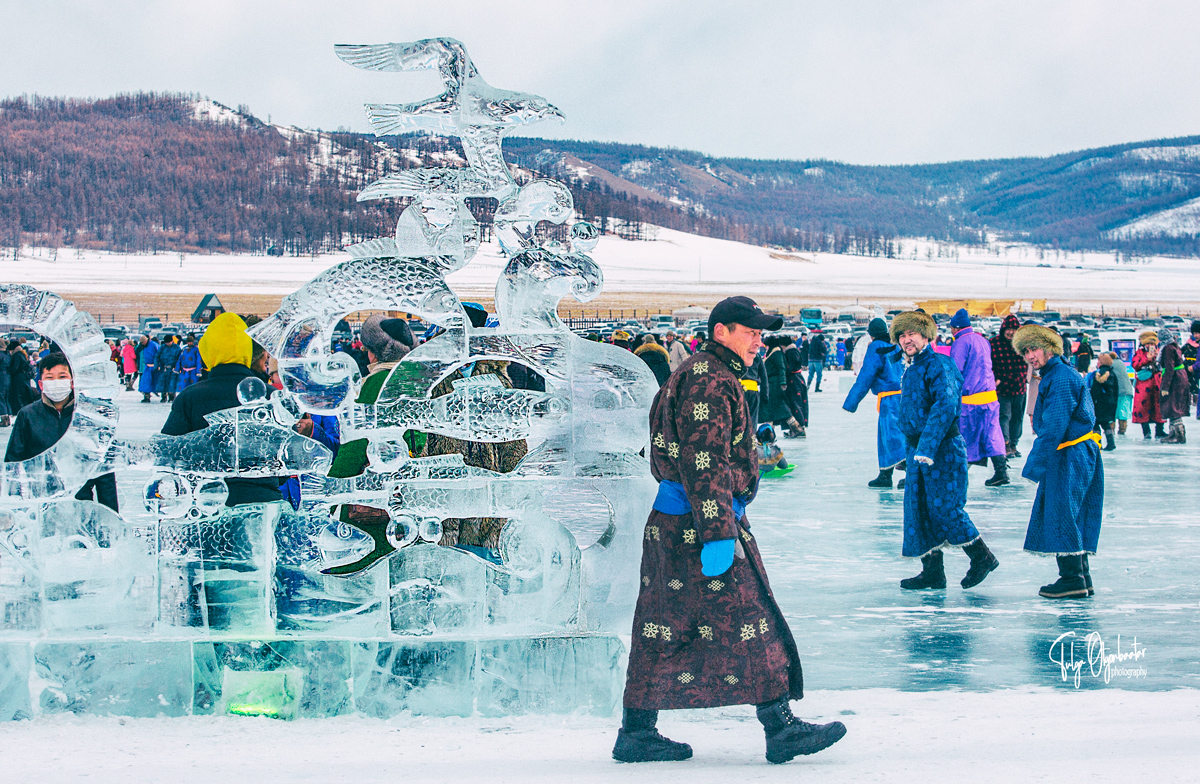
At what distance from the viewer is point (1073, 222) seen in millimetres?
184250

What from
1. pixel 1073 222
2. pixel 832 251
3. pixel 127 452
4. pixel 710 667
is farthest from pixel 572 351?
pixel 1073 222

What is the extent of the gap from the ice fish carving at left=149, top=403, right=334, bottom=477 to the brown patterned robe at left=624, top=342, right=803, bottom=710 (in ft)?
4.04

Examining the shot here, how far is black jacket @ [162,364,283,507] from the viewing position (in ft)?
12.6

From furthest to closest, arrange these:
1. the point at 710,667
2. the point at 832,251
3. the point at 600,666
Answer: the point at 832,251 < the point at 600,666 < the point at 710,667

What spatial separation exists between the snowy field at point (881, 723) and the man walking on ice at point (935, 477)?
0.17 m

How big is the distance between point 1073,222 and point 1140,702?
19832 cm

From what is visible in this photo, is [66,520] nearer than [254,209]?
Yes

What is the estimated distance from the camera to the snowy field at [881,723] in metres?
3.13

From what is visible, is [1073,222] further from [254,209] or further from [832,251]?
[254,209]

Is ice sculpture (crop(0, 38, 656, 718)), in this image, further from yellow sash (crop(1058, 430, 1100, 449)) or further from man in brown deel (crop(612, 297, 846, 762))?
yellow sash (crop(1058, 430, 1100, 449))

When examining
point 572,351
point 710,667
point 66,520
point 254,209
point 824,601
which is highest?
point 254,209

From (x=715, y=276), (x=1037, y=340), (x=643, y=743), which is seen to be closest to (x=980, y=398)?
(x=1037, y=340)

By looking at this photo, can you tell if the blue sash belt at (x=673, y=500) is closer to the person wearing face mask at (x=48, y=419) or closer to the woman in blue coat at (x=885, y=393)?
the person wearing face mask at (x=48, y=419)

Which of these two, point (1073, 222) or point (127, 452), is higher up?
point (1073, 222)
